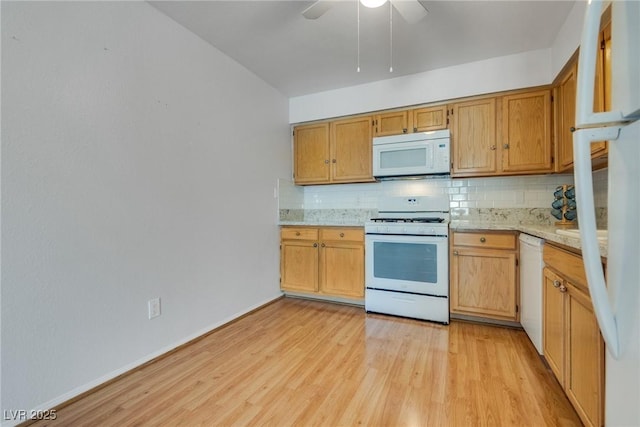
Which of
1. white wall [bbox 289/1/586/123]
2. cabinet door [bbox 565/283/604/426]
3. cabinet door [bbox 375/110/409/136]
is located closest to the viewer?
cabinet door [bbox 565/283/604/426]

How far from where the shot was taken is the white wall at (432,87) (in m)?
2.48

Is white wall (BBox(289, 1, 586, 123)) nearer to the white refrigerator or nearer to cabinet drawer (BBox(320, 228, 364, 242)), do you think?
cabinet drawer (BBox(320, 228, 364, 242))

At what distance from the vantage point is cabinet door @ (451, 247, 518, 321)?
2.33 m

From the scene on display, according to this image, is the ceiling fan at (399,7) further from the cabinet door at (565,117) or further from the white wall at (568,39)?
the cabinet door at (565,117)

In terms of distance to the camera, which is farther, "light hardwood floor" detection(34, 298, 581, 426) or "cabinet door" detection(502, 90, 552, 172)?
"cabinet door" detection(502, 90, 552, 172)

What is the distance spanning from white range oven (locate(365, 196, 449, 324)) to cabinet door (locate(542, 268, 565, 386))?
0.81m

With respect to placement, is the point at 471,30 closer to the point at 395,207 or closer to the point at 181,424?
the point at 395,207

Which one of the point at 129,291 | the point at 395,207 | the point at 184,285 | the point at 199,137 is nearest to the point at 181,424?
the point at 129,291

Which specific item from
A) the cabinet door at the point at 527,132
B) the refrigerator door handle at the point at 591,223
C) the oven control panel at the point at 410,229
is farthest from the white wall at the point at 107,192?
the cabinet door at the point at 527,132

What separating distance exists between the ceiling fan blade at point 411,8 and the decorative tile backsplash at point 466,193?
170 centimetres

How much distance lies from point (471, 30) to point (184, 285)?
2.88 m

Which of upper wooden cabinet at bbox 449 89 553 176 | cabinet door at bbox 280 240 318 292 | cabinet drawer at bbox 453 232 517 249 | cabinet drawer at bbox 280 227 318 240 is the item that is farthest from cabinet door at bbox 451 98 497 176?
cabinet door at bbox 280 240 318 292

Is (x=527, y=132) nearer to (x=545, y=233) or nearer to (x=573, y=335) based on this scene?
(x=545, y=233)

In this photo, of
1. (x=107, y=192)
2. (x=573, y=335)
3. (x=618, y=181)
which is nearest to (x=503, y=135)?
(x=573, y=335)
